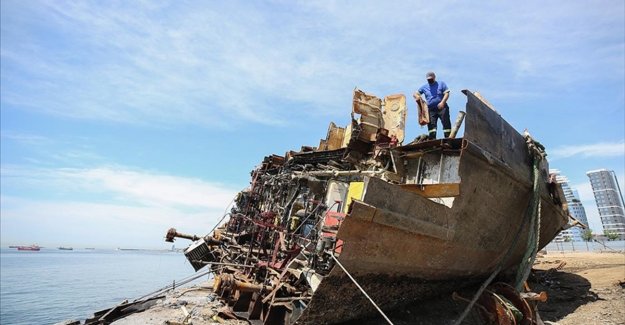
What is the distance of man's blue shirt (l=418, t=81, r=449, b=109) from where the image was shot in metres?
6.73

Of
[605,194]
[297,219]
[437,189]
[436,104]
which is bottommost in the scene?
[297,219]

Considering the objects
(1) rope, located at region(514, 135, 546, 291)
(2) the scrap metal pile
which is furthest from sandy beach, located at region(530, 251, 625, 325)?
(2) the scrap metal pile

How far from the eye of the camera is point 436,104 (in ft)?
22.1

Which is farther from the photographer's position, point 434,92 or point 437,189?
point 434,92

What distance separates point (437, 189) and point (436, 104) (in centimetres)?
212

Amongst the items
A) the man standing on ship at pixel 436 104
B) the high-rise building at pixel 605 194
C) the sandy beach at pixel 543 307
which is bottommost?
the sandy beach at pixel 543 307

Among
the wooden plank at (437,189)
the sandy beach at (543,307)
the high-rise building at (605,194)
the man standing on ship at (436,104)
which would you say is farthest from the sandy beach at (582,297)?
the high-rise building at (605,194)

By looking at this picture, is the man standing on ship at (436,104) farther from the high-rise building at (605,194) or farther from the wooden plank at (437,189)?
the high-rise building at (605,194)

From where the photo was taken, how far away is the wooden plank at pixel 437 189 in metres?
5.29

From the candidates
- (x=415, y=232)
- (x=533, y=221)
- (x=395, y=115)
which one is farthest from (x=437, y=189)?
(x=395, y=115)

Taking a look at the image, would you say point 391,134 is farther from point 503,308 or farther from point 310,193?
point 503,308

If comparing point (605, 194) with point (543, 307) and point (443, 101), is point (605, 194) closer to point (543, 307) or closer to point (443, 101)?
point (543, 307)

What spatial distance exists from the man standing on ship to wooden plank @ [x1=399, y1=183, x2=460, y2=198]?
1.47 meters

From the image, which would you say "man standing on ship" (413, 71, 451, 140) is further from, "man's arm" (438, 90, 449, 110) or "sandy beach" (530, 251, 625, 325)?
A: "sandy beach" (530, 251, 625, 325)
